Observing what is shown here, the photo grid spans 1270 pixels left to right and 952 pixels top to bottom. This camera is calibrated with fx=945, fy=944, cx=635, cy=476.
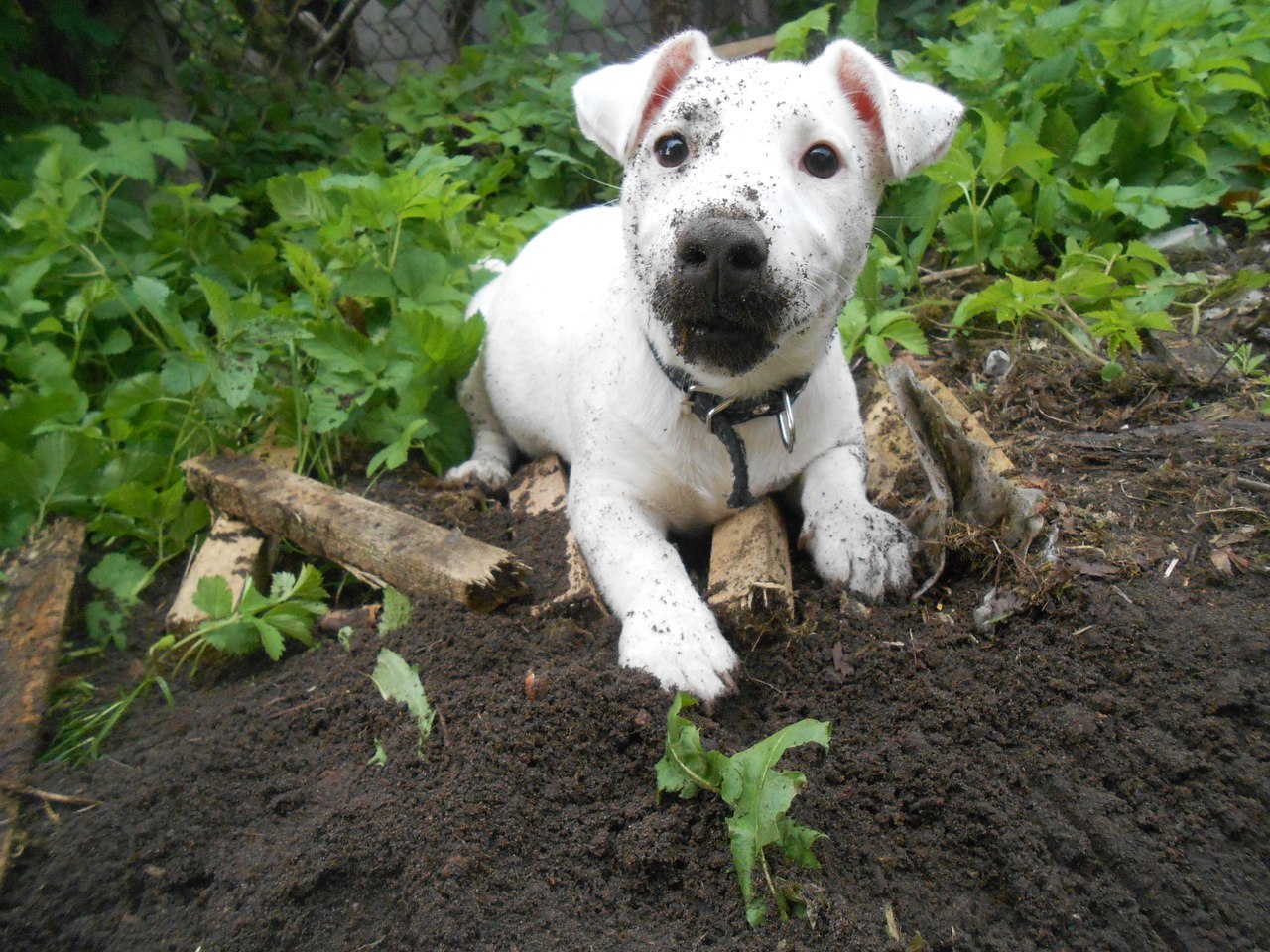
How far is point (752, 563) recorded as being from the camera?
2.47 meters

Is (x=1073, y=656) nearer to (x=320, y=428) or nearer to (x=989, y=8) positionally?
(x=320, y=428)

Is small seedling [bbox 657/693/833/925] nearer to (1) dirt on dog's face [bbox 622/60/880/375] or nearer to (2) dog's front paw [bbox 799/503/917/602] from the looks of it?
(2) dog's front paw [bbox 799/503/917/602]

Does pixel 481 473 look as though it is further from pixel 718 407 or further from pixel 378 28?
pixel 378 28

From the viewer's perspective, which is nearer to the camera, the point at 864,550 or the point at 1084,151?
the point at 864,550

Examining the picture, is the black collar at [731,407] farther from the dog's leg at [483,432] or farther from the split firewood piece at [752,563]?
the dog's leg at [483,432]

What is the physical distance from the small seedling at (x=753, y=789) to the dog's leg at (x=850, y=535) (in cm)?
75

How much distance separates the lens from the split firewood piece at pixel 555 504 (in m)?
2.56

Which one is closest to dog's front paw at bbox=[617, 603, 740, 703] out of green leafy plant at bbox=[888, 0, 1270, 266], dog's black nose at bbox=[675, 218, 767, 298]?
dog's black nose at bbox=[675, 218, 767, 298]

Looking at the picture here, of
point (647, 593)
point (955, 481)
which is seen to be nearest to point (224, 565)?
point (647, 593)

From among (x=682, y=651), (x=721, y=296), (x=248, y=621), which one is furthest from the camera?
(x=248, y=621)

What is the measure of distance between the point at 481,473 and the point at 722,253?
166 centimetres

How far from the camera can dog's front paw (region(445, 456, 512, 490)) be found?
3393mm

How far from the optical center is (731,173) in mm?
2152

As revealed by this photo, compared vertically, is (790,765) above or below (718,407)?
below
